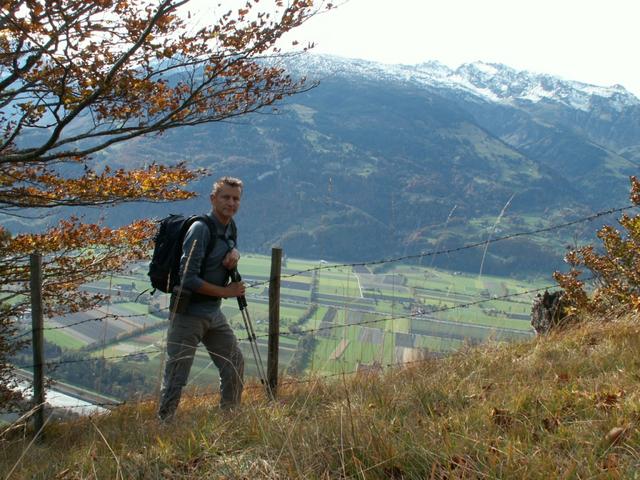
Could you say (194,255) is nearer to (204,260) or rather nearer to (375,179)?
(204,260)

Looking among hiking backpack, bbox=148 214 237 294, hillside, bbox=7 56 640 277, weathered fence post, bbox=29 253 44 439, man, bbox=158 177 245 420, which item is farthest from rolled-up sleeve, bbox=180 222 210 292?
hillside, bbox=7 56 640 277

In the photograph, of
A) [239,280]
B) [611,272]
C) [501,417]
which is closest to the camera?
[501,417]

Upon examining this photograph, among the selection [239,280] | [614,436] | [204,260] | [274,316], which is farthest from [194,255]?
[614,436]

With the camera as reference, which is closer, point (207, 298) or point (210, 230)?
point (210, 230)

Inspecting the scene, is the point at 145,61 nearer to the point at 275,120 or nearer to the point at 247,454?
the point at 247,454

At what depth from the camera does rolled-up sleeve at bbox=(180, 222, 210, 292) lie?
13.6 ft

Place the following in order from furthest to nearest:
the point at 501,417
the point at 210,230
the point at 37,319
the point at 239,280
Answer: the point at 37,319
the point at 239,280
the point at 210,230
the point at 501,417

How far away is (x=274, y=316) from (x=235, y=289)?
0.82 m

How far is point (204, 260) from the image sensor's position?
14.2ft

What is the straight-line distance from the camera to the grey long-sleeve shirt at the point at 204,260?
4.15 metres

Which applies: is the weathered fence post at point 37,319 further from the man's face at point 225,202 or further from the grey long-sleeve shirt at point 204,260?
the man's face at point 225,202

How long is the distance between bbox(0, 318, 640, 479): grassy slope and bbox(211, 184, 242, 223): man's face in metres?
1.44

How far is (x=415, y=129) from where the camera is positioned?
601 feet

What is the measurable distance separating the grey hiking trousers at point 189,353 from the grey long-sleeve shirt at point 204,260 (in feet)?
0.29
